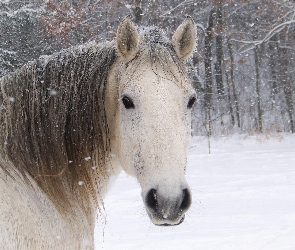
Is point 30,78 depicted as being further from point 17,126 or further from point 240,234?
point 240,234

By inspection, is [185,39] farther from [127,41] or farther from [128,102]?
[128,102]

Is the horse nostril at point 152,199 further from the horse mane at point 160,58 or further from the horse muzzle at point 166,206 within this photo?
the horse mane at point 160,58

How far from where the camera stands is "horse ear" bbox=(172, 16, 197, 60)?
2.43 metres

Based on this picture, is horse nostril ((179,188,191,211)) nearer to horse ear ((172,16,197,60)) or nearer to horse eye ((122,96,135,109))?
horse eye ((122,96,135,109))

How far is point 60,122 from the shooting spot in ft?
7.43

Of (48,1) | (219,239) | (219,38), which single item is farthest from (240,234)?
(219,38)

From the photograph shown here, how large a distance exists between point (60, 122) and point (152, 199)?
0.75 metres

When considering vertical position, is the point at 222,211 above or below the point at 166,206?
below

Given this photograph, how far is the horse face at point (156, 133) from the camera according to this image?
1.92 m

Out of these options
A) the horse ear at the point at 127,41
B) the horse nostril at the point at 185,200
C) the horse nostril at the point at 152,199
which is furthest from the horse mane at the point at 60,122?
the horse nostril at the point at 185,200

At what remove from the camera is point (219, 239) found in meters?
4.97

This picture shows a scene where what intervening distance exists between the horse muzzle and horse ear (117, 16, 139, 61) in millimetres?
890

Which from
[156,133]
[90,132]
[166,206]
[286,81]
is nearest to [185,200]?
[166,206]

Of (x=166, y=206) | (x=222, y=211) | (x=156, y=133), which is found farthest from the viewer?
(x=222, y=211)
